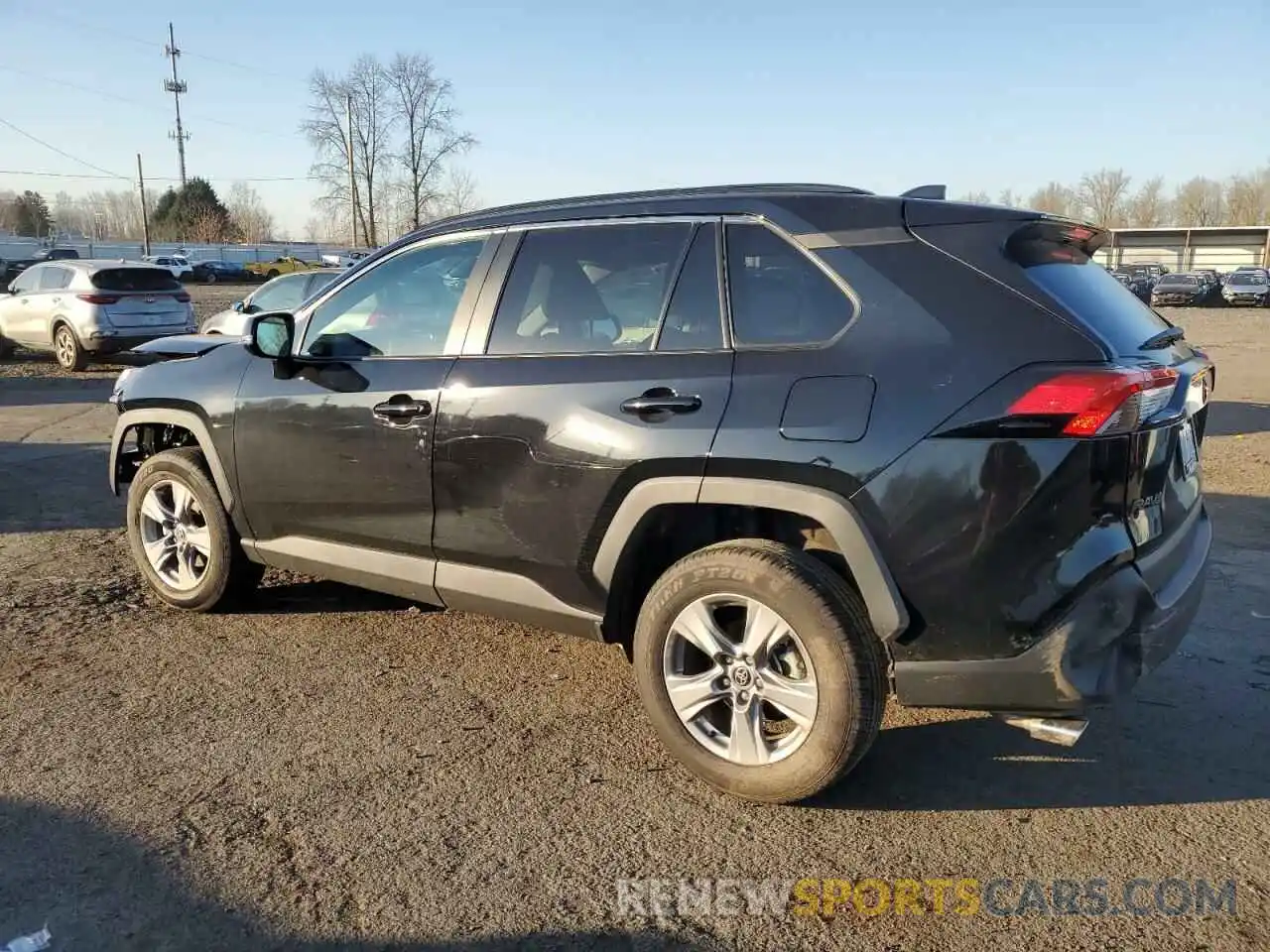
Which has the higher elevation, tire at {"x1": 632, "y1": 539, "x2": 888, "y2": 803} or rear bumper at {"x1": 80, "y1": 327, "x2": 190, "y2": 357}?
rear bumper at {"x1": 80, "y1": 327, "x2": 190, "y2": 357}

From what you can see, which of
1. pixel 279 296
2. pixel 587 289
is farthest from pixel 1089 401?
pixel 279 296

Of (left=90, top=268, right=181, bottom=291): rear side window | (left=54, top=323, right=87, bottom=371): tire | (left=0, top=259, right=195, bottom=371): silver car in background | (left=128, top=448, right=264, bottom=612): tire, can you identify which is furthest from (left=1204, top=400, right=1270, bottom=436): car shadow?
(left=54, top=323, right=87, bottom=371): tire

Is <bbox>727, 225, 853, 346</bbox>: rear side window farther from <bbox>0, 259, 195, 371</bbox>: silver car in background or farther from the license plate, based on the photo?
<bbox>0, 259, 195, 371</bbox>: silver car in background

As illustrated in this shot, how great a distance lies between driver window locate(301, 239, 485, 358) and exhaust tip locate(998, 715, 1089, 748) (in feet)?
8.25

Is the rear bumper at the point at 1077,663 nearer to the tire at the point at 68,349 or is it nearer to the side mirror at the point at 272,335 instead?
the side mirror at the point at 272,335

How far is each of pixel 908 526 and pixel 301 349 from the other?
2.84m

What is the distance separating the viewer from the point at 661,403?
10.7 ft

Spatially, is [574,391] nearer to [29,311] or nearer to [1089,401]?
[1089,401]

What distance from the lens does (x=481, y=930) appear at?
2602 millimetres

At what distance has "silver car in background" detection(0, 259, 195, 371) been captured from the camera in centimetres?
1503

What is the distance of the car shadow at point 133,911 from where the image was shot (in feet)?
8.35

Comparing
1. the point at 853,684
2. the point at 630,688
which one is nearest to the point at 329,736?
the point at 630,688

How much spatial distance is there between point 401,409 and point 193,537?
5.34ft

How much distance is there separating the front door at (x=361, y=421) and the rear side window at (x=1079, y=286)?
2.02m
